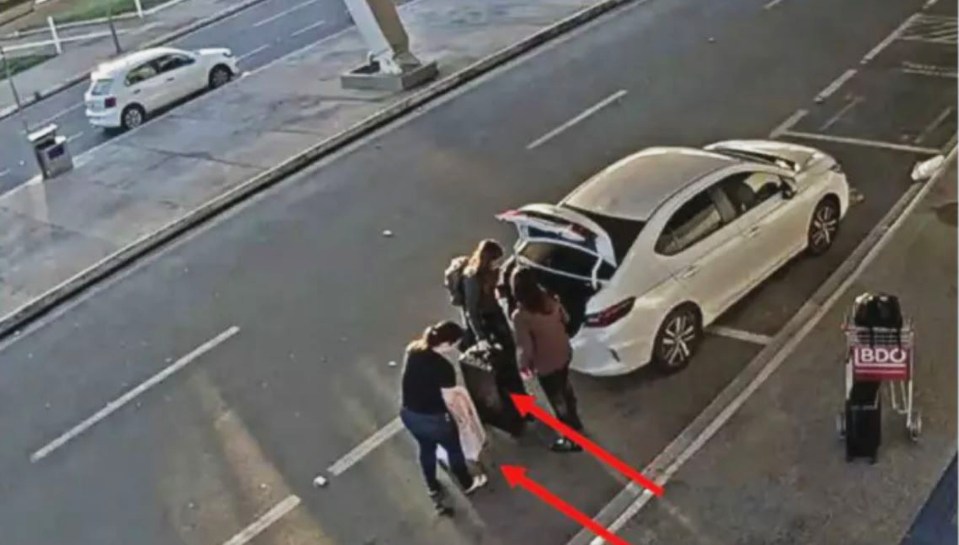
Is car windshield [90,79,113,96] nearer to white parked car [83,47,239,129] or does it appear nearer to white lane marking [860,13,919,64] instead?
white parked car [83,47,239,129]

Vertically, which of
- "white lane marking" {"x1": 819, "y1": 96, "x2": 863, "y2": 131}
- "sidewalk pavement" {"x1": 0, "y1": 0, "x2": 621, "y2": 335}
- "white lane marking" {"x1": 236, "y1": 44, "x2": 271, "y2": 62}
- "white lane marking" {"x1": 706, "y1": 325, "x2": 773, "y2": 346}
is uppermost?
"sidewalk pavement" {"x1": 0, "y1": 0, "x2": 621, "y2": 335}

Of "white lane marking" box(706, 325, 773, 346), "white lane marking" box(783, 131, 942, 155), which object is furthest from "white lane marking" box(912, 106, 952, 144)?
"white lane marking" box(706, 325, 773, 346)

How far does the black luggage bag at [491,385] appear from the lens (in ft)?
35.0

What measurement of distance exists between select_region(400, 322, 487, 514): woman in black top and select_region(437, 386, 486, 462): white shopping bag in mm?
53

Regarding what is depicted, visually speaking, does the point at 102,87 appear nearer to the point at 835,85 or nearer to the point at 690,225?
the point at 835,85

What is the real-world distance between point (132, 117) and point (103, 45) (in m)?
7.97

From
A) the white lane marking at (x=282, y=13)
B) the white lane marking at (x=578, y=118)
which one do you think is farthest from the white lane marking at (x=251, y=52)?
the white lane marking at (x=578, y=118)

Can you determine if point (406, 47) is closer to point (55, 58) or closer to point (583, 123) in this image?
point (583, 123)

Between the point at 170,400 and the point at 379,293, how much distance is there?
2664 mm

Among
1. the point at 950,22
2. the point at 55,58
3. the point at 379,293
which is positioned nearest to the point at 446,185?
the point at 379,293

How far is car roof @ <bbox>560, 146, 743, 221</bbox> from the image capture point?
38.3ft

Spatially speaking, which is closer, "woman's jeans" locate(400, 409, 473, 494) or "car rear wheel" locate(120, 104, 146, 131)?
"woman's jeans" locate(400, 409, 473, 494)

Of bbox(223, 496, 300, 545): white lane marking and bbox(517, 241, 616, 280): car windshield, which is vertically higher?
bbox(517, 241, 616, 280): car windshield

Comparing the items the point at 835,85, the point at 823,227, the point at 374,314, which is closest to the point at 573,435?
the point at 374,314
